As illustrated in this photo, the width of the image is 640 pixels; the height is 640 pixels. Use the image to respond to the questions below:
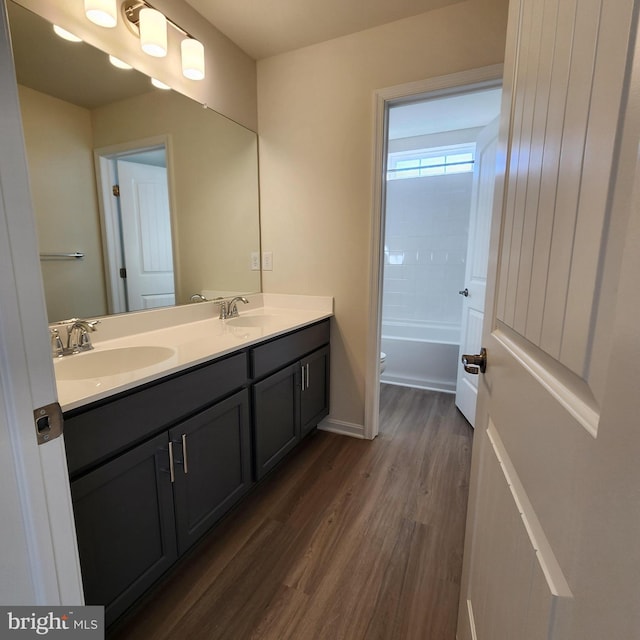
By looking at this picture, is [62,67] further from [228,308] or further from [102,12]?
[228,308]

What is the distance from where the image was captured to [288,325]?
1840 mm

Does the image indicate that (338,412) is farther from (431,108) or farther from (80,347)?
(431,108)

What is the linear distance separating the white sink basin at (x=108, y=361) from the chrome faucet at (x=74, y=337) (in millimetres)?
47

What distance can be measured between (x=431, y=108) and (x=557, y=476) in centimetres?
305

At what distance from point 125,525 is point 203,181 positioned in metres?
1.71

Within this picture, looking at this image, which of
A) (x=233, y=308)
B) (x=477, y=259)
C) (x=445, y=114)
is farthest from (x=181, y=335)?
(x=445, y=114)

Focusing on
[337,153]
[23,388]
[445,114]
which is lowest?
[23,388]

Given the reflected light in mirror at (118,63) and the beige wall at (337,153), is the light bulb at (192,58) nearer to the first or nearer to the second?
the reflected light in mirror at (118,63)

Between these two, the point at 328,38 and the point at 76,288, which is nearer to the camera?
the point at 76,288

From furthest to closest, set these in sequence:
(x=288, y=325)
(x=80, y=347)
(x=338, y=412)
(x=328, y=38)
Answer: (x=338, y=412) < (x=328, y=38) < (x=288, y=325) < (x=80, y=347)

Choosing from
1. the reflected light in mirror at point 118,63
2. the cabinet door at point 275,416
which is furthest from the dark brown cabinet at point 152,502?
the reflected light in mirror at point 118,63

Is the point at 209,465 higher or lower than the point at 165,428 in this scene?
lower

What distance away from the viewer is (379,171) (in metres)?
2.00

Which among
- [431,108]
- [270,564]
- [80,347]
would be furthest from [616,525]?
[431,108]
